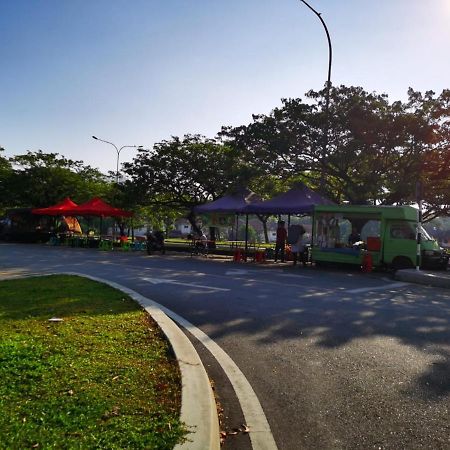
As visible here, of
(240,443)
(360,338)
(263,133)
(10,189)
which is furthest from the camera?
(10,189)

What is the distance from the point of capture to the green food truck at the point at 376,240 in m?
17.5

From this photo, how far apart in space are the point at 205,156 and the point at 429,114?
14596 mm

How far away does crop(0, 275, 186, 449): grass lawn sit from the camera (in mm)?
3361

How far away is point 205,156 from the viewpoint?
31.7m

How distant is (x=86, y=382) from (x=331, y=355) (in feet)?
10.2

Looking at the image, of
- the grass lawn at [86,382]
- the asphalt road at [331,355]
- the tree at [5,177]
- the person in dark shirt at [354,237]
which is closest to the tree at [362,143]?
the person in dark shirt at [354,237]

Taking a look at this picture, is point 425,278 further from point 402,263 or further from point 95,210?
point 95,210

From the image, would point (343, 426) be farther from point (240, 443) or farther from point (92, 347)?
point (92, 347)

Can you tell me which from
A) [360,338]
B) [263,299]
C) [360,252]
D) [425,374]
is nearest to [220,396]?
[425,374]

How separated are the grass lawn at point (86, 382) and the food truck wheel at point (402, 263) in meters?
12.5

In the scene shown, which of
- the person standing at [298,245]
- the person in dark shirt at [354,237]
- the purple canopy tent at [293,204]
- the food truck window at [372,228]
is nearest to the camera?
the food truck window at [372,228]

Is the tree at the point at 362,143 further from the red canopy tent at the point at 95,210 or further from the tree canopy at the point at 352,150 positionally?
the red canopy tent at the point at 95,210

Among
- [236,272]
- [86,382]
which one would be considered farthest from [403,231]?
[86,382]

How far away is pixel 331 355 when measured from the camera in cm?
603
